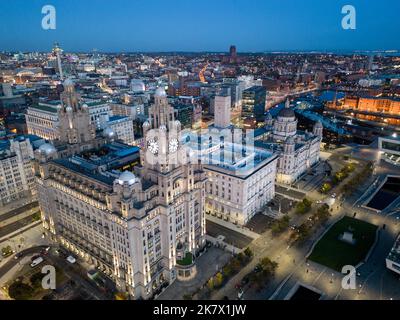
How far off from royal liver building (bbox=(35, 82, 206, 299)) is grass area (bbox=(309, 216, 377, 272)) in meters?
34.6

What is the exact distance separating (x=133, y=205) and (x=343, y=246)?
2467 inches

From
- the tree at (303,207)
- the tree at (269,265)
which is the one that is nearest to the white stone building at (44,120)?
the tree at (303,207)

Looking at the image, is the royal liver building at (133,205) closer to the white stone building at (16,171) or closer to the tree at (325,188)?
the white stone building at (16,171)

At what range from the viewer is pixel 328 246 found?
292 feet

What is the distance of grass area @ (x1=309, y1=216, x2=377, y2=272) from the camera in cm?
8288

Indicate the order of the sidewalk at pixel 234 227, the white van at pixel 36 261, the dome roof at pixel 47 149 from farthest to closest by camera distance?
the sidewalk at pixel 234 227, the dome roof at pixel 47 149, the white van at pixel 36 261

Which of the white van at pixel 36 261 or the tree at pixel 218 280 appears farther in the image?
the white van at pixel 36 261

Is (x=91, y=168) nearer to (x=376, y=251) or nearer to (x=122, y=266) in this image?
(x=122, y=266)

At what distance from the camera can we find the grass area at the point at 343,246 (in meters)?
82.9

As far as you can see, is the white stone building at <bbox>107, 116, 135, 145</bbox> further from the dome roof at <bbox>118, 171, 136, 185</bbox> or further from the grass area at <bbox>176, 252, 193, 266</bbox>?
the dome roof at <bbox>118, 171, 136, 185</bbox>

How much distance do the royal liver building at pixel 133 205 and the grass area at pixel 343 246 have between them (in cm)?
3460

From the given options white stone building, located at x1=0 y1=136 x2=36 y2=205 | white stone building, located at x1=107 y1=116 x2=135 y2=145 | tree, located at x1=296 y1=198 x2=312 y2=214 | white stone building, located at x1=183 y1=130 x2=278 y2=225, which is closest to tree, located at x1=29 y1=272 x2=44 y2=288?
white stone building, located at x1=0 y1=136 x2=36 y2=205

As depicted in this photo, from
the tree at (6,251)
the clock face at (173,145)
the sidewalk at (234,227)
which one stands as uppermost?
the clock face at (173,145)
